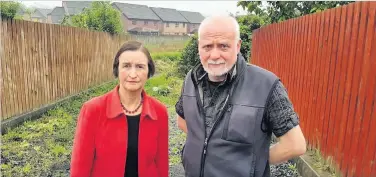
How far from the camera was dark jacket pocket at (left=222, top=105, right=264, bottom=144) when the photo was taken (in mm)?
2014

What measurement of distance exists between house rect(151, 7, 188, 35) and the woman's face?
62303mm

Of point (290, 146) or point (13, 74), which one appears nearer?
point (290, 146)

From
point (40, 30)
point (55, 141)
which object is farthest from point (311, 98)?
point (40, 30)

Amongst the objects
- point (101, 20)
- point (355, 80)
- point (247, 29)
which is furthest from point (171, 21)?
point (355, 80)

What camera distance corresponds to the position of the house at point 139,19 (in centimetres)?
5594

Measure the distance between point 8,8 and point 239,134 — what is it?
6378 mm

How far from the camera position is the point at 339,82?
397 cm

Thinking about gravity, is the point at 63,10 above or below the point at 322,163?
above

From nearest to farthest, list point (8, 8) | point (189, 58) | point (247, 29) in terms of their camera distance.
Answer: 1. point (8, 8)
2. point (247, 29)
3. point (189, 58)

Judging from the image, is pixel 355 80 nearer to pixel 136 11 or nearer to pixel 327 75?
pixel 327 75

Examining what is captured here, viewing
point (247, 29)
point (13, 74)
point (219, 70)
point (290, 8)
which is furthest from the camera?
point (247, 29)

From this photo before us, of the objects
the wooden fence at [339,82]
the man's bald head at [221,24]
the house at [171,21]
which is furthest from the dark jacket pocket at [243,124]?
the house at [171,21]

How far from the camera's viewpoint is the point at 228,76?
84.7 inches

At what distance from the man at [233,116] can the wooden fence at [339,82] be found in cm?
171
